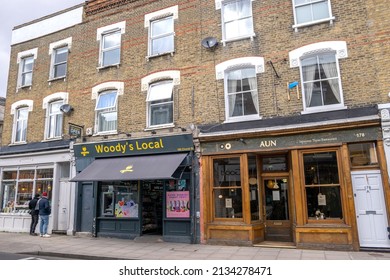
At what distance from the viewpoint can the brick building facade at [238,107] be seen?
925 cm

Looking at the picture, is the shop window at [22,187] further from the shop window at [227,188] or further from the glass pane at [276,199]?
the glass pane at [276,199]

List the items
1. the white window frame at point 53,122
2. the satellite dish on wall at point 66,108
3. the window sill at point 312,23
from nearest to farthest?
the window sill at point 312,23
the satellite dish on wall at point 66,108
the white window frame at point 53,122

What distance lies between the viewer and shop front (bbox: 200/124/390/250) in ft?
29.0

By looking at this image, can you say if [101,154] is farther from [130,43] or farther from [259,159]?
[259,159]

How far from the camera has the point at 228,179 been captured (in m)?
10.7

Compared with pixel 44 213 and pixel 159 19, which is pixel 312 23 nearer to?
pixel 159 19

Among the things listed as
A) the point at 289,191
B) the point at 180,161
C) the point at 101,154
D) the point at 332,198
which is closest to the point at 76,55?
the point at 101,154

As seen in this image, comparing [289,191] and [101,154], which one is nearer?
[289,191]

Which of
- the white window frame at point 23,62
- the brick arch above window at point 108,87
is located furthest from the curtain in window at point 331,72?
the white window frame at point 23,62

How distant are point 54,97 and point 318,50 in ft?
38.4

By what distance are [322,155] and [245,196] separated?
276cm

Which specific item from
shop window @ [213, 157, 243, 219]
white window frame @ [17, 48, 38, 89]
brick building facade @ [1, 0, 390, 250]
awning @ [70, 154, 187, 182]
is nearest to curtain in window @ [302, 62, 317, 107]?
brick building facade @ [1, 0, 390, 250]

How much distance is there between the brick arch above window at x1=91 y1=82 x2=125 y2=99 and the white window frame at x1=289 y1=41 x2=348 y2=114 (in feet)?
22.6

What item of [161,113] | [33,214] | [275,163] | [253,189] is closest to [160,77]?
[161,113]
